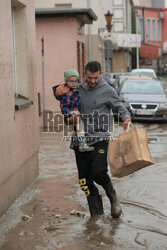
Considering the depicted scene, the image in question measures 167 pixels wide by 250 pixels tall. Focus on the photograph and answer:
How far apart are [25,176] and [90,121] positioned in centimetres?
226

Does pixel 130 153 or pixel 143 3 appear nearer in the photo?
pixel 130 153

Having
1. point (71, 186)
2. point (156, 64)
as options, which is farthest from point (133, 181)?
point (156, 64)

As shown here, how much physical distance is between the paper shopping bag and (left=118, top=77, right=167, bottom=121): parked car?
12.4 metres

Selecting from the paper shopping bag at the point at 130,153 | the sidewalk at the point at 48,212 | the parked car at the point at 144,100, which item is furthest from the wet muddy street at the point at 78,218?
the parked car at the point at 144,100

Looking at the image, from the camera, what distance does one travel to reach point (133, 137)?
643cm

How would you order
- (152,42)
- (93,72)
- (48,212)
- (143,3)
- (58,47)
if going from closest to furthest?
(93,72)
(48,212)
(58,47)
(152,42)
(143,3)

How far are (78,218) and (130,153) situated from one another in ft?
3.37

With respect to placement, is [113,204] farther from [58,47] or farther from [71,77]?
[58,47]

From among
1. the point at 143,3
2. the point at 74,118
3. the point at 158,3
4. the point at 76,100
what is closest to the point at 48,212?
the point at 74,118

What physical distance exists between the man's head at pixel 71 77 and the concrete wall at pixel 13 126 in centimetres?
88

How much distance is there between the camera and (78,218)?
672 centimetres

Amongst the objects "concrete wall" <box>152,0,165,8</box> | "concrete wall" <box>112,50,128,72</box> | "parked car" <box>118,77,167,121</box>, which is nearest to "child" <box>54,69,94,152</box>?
"parked car" <box>118,77,167,121</box>

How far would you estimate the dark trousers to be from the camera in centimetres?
645

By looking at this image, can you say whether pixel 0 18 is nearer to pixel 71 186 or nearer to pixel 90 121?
pixel 90 121
